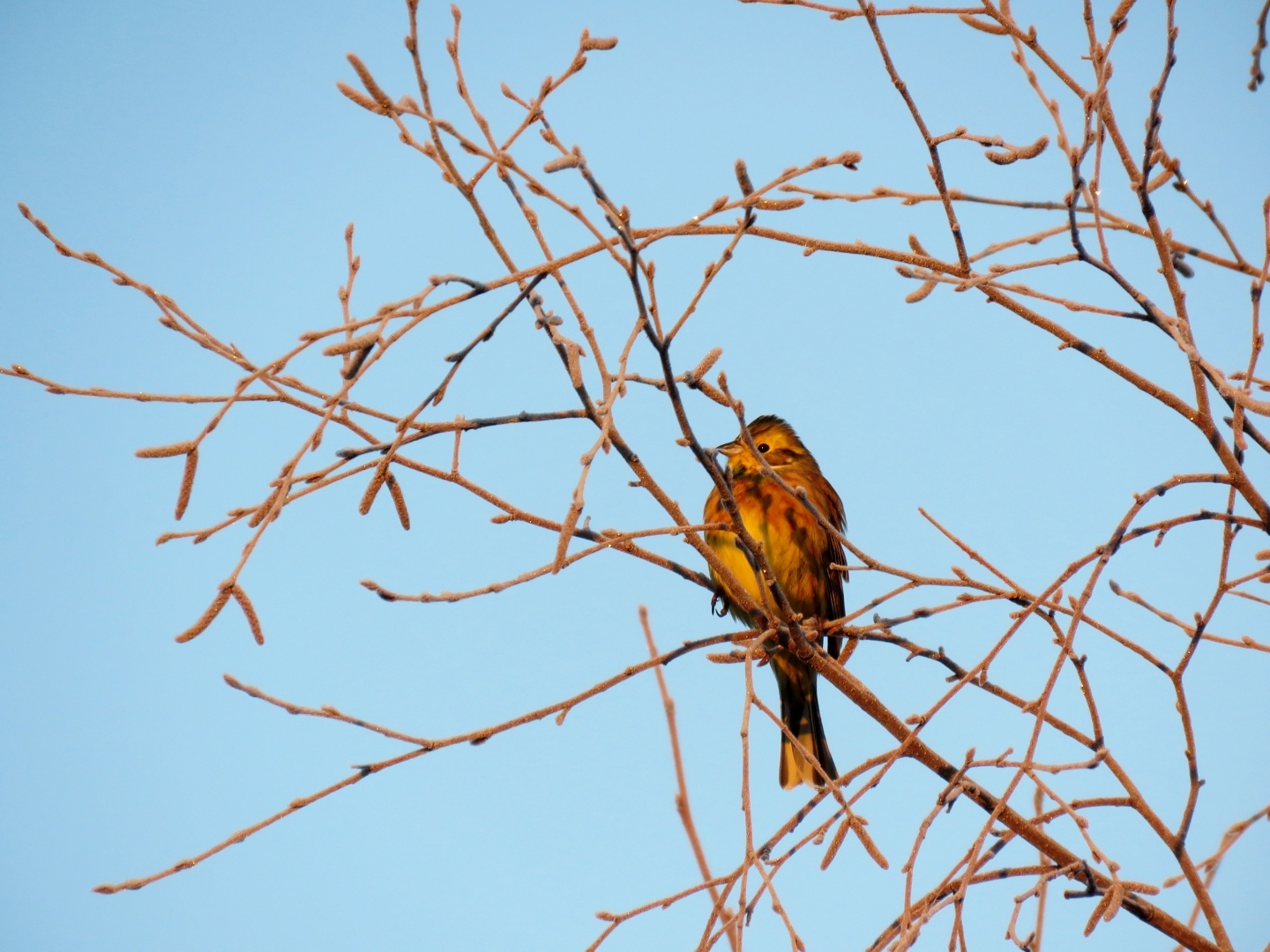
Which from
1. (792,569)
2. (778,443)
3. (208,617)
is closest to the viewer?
(208,617)

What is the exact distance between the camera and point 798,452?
6.18 m

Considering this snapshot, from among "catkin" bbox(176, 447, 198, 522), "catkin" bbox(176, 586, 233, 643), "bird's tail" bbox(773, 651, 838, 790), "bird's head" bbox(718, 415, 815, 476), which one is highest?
"bird's head" bbox(718, 415, 815, 476)

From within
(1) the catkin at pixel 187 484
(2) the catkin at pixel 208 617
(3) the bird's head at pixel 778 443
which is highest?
(3) the bird's head at pixel 778 443

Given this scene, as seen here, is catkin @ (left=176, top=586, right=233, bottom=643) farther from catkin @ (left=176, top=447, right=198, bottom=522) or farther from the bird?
the bird

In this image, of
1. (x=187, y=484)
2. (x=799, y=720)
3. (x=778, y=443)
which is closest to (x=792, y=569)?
(x=799, y=720)

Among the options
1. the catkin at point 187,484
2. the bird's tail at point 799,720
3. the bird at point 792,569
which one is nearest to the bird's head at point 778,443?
the bird at point 792,569

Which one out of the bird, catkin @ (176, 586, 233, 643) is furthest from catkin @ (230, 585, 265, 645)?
the bird

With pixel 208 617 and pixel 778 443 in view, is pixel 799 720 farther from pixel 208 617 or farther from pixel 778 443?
pixel 208 617

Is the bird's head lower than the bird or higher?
higher

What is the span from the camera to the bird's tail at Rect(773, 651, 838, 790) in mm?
5211

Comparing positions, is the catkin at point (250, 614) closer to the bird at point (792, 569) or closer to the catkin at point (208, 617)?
the catkin at point (208, 617)

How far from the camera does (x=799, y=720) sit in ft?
17.5

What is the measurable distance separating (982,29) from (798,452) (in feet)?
12.9

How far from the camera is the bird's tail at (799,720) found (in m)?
5.21
